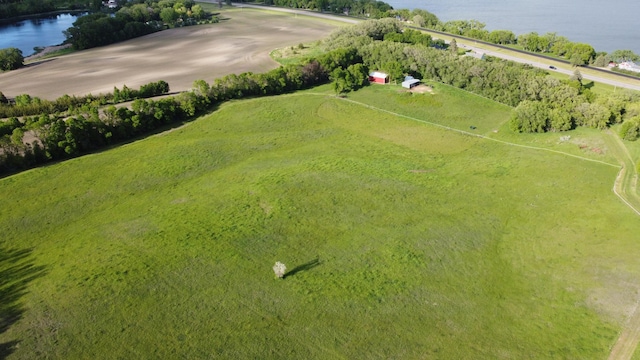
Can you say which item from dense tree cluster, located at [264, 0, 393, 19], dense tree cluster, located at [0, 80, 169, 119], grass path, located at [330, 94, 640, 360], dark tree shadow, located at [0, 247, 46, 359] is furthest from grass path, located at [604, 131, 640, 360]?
dense tree cluster, located at [264, 0, 393, 19]

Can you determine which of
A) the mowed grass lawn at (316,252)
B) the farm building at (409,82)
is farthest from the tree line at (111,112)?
the farm building at (409,82)

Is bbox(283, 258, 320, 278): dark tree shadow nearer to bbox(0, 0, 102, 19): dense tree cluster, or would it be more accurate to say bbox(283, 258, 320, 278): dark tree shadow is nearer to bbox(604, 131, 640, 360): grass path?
bbox(604, 131, 640, 360): grass path

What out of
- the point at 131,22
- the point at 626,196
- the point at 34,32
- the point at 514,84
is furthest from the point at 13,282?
the point at 34,32

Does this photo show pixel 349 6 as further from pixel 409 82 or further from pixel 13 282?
pixel 13 282

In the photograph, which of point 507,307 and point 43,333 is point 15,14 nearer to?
point 43,333

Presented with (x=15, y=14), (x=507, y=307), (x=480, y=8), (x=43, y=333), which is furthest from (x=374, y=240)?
(x=15, y=14)

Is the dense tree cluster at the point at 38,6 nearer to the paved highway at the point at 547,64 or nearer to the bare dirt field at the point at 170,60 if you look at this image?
the bare dirt field at the point at 170,60
